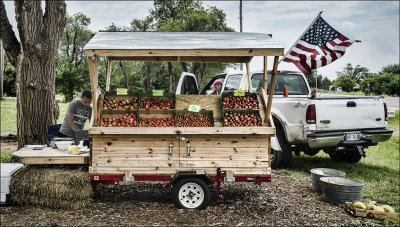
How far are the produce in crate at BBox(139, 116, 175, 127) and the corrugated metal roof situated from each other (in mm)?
1097

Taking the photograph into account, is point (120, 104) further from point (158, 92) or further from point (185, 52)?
point (185, 52)

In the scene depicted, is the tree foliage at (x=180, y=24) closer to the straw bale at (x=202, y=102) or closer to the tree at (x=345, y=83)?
the straw bale at (x=202, y=102)

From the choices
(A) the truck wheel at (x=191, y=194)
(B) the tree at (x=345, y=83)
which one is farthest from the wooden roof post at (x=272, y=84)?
(B) the tree at (x=345, y=83)

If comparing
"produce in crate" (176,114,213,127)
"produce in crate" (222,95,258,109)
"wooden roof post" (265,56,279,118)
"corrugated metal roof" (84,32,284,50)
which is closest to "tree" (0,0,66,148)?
"corrugated metal roof" (84,32,284,50)

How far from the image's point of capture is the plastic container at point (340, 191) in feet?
17.4

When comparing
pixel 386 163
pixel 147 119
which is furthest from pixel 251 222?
pixel 386 163

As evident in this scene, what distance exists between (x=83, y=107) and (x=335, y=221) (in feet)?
16.0

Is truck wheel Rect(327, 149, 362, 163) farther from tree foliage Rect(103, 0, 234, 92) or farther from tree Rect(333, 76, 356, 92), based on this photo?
tree Rect(333, 76, 356, 92)

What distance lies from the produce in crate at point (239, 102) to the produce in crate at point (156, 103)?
0.85m

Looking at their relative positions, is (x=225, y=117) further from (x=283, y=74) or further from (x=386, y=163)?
(x=386, y=163)

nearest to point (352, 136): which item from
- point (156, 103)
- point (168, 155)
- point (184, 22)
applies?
point (168, 155)

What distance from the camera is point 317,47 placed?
24.5 ft

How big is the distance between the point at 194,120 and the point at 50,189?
2268mm

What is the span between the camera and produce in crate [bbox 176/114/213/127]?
4973 mm
